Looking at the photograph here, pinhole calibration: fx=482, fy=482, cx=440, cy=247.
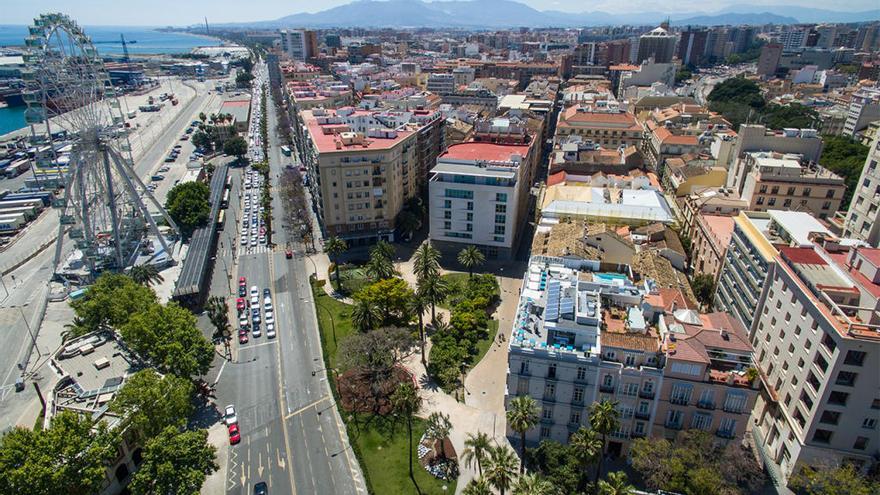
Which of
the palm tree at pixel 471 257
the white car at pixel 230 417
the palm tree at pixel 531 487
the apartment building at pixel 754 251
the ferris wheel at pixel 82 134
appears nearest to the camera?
the palm tree at pixel 531 487

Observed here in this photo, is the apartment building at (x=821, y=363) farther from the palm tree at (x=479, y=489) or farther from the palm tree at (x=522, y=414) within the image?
the palm tree at (x=479, y=489)

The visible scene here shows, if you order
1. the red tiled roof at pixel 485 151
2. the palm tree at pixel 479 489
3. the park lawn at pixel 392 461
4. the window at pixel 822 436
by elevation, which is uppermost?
the red tiled roof at pixel 485 151

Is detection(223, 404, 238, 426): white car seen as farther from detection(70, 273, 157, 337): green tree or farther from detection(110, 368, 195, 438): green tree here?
detection(70, 273, 157, 337): green tree

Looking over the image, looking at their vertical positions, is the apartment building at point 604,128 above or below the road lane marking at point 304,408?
above

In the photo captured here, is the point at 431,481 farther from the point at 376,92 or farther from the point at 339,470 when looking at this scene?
the point at 376,92

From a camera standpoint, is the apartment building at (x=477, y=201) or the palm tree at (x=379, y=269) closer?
the palm tree at (x=379, y=269)

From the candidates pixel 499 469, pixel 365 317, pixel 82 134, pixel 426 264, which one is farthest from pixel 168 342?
pixel 82 134

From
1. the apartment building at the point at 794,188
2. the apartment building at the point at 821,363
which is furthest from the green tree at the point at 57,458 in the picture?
the apartment building at the point at 794,188
